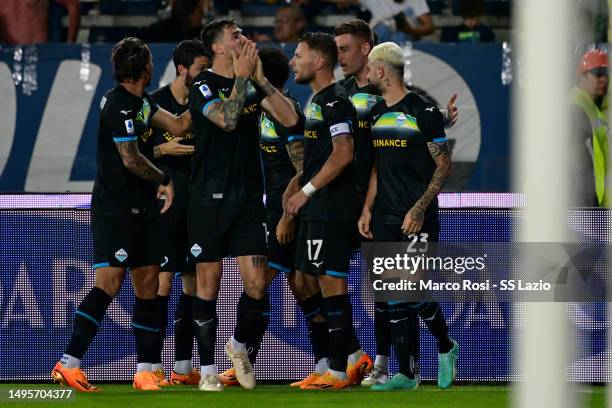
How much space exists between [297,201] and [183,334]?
1.12m

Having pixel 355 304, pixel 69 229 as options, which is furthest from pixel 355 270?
pixel 69 229

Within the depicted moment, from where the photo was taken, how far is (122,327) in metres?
7.46

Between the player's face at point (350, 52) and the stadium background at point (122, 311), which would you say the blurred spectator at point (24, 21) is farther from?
the player's face at point (350, 52)

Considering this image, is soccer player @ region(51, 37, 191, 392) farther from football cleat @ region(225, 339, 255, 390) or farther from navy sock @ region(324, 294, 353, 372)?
navy sock @ region(324, 294, 353, 372)

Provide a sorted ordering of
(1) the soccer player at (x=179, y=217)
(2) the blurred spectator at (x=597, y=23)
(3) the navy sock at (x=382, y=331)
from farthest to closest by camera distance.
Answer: (2) the blurred spectator at (x=597, y=23) < (1) the soccer player at (x=179, y=217) < (3) the navy sock at (x=382, y=331)

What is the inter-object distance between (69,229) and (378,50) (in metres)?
2.16

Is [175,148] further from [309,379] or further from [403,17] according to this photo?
[403,17]

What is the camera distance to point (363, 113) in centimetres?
710

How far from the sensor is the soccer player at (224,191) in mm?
6672

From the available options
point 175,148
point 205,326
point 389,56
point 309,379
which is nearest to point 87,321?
point 205,326

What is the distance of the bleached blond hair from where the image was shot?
679cm

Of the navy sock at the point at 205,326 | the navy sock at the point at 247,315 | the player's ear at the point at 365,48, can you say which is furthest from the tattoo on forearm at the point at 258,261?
the player's ear at the point at 365,48

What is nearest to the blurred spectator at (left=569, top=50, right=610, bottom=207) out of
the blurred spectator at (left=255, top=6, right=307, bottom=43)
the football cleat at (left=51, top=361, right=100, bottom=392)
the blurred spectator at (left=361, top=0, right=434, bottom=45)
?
the blurred spectator at (left=361, top=0, right=434, bottom=45)

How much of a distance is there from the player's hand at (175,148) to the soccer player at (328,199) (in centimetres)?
70
